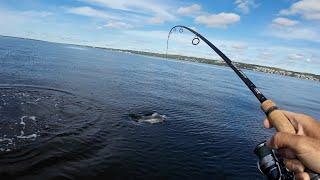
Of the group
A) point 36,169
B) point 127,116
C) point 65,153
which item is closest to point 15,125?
point 65,153

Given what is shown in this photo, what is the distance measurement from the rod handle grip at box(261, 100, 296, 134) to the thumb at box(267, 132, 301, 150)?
0.50 meters

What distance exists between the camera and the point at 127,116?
969 inches

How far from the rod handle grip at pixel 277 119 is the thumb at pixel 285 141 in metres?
0.50

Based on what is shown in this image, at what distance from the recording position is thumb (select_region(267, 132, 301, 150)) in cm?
398

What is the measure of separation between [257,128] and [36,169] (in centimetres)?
→ 2165

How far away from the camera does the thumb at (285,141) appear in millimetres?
3979

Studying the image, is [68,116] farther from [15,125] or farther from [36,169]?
[36,169]

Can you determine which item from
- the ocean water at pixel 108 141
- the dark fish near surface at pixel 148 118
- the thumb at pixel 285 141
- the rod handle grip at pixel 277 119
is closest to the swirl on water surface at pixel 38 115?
the ocean water at pixel 108 141

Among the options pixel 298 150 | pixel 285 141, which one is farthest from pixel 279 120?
pixel 298 150

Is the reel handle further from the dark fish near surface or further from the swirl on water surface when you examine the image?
the dark fish near surface

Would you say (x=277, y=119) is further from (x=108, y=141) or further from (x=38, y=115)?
(x=38, y=115)

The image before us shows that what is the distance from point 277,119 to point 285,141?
869 mm

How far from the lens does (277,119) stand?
4.91 metres

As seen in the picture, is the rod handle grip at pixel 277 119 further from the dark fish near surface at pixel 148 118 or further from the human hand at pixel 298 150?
the dark fish near surface at pixel 148 118
